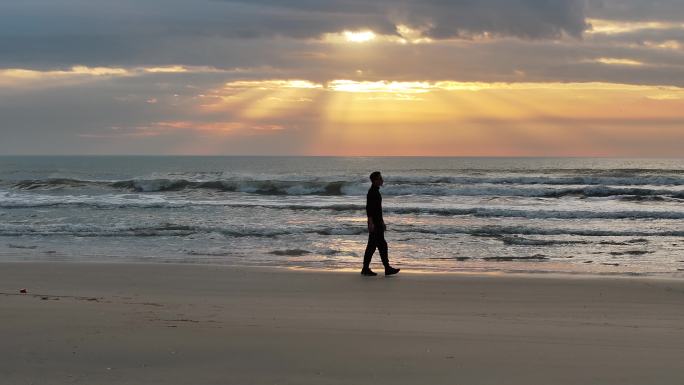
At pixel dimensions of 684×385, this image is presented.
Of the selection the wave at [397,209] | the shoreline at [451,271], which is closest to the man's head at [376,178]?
the shoreline at [451,271]

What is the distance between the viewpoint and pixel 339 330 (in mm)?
6098

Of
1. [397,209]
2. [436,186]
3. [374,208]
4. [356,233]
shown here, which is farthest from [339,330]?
[436,186]

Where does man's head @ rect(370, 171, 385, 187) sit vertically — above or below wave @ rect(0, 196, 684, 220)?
above

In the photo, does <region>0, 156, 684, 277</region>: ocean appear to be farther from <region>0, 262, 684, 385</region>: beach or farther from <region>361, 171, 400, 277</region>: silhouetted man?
<region>0, 262, 684, 385</region>: beach

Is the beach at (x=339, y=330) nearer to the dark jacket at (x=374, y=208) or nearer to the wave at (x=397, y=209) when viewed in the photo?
the dark jacket at (x=374, y=208)

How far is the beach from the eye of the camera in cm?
478

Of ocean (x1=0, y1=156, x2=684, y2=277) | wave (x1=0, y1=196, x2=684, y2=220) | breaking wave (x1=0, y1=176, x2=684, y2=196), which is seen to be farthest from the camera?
breaking wave (x1=0, y1=176, x2=684, y2=196)

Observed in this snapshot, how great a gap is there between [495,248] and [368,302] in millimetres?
6760

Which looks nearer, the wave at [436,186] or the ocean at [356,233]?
the ocean at [356,233]

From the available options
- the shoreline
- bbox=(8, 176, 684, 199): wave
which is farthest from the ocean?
bbox=(8, 176, 684, 199): wave

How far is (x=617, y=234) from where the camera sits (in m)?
16.3

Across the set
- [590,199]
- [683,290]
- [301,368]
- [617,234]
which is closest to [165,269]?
[301,368]

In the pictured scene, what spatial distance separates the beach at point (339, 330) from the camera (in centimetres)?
478

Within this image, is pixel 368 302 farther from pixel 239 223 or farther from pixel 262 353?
pixel 239 223
